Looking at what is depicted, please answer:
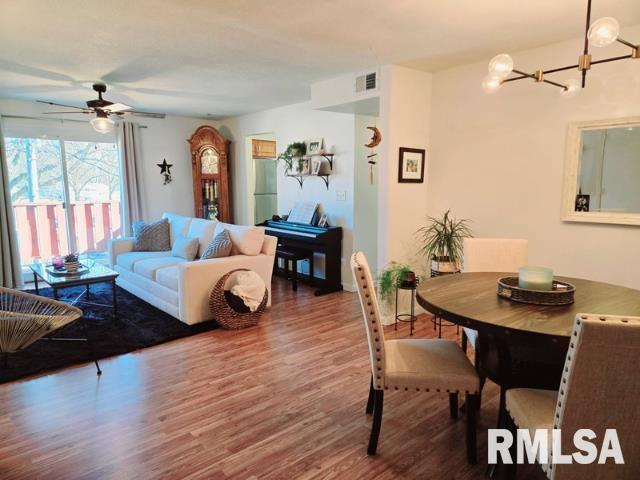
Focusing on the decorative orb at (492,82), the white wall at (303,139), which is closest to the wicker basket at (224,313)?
the white wall at (303,139)

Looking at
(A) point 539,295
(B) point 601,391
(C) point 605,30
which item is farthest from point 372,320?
(C) point 605,30

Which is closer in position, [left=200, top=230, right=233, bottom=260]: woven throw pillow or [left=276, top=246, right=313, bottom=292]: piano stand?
[left=200, top=230, right=233, bottom=260]: woven throw pillow

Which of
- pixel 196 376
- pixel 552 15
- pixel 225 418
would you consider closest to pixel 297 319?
pixel 196 376

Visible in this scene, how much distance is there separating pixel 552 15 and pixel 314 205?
3322 millimetres

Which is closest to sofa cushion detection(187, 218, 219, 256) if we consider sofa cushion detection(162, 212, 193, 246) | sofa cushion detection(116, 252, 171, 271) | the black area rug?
sofa cushion detection(162, 212, 193, 246)

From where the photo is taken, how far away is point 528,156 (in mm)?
3359

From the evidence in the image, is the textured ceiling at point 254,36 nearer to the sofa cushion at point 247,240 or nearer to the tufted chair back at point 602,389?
the sofa cushion at point 247,240

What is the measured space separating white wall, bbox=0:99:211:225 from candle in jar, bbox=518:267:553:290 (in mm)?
5801

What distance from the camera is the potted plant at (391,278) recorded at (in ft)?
11.9

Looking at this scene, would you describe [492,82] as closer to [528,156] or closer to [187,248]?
[528,156]

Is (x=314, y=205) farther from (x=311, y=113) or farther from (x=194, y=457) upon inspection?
(x=194, y=457)

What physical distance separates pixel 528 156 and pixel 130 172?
211 inches

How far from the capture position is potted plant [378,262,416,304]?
11.9ft

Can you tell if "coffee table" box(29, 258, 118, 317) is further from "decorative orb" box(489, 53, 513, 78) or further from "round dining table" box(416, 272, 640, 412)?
"decorative orb" box(489, 53, 513, 78)
